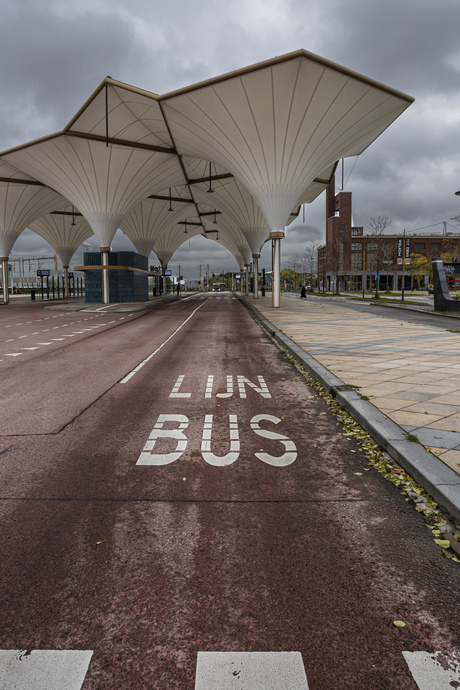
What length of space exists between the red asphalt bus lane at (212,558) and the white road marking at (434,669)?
0.13 ft

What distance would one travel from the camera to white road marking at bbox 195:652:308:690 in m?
1.78

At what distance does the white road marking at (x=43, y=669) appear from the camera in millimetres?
1798

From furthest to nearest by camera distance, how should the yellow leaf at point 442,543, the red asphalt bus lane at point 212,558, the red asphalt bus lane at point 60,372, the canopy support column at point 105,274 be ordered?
the canopy support column at point 105,274
the red asphalt bus lane at point 60,372
the yellow leaf at point 442,543
the red asphalt bus lane at point 212,558

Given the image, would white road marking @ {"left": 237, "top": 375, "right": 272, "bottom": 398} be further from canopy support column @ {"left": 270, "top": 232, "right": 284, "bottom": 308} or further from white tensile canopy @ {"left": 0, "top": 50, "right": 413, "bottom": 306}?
canopy support column @ {"left": 270, "top": 232, "right": 284, "bottom": 308}

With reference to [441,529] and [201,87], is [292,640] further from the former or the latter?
[201,87]

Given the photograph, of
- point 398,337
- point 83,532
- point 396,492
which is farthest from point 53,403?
point 398,337

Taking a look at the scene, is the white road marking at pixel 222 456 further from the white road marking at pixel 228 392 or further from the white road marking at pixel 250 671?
the white road marking at pixel 250 671

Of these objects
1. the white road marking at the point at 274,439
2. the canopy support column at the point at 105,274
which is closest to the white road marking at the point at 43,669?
the white road marking at the point at 274,439

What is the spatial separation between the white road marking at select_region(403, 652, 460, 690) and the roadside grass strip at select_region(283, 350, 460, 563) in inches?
32.0

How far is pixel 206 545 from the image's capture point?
9.00ft

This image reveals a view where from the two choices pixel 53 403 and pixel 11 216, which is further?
pixel 11 216

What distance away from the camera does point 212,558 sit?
103 inches

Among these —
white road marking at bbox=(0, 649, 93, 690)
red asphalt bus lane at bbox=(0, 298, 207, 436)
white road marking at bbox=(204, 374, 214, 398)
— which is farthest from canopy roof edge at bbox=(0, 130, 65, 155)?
white road marking at bbox=(0, 649, 93, 690)

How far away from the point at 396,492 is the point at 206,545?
Result: 1.65 meters
